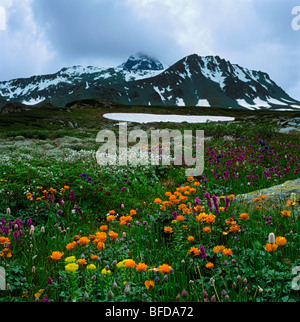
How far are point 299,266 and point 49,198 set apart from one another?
4.26 m

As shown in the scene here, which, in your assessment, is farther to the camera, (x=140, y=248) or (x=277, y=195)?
(x=277, y=195)

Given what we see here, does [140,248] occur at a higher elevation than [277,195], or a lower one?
lower

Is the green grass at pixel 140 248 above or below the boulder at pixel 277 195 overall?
below

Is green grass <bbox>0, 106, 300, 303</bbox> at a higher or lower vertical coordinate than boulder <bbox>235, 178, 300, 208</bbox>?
lower

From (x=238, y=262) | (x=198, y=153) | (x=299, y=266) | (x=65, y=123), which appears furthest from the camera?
(x=65, y=123)

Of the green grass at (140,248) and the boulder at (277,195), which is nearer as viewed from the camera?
the green grass at (140,248)

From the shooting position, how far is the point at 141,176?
765 centimetres

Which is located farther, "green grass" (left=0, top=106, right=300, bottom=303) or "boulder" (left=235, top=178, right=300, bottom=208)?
"boulder" (left=235, top=178, right=300, bottom=208)

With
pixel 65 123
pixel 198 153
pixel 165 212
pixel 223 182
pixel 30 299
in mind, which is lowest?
pixel 30 299
